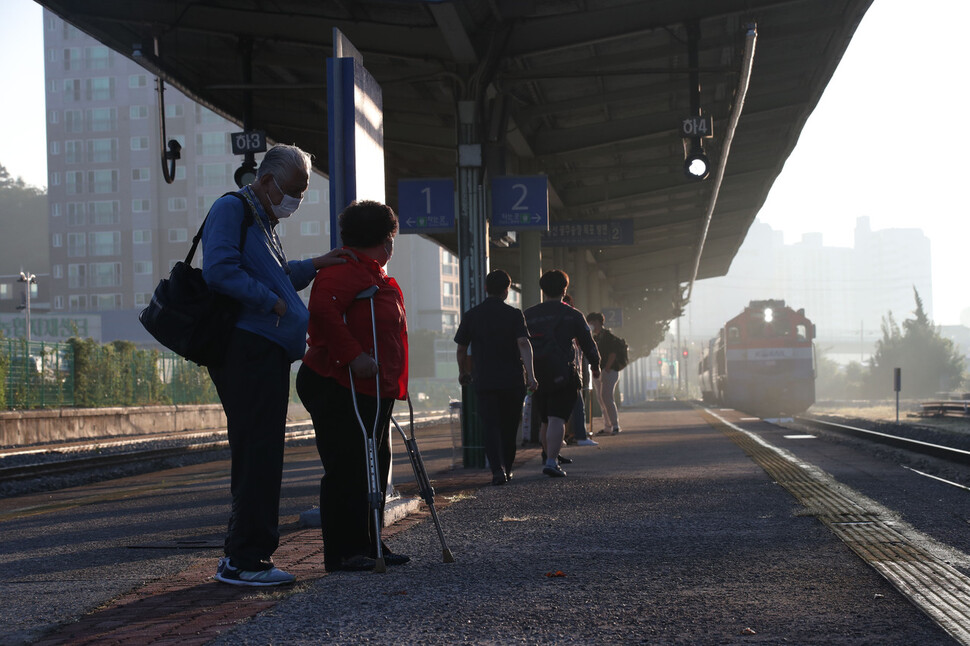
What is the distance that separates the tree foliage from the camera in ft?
266

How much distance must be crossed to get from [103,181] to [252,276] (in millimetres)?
103283

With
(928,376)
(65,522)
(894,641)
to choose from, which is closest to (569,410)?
(65,522)

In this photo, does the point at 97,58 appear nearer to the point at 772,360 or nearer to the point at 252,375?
the point at 772,360

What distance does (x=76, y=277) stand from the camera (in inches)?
4031

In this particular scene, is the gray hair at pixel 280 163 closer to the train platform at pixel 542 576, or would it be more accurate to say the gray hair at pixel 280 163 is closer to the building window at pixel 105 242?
the train platform at pixel 542 576

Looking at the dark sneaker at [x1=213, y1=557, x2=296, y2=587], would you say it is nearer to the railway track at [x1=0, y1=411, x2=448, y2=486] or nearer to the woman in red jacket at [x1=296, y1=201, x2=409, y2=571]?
the woman in red jacket at [x1=296, y1=201, x2=409, y2=571]

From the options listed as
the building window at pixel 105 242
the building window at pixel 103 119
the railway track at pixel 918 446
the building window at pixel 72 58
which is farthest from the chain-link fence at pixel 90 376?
the building window at pixel 72 58

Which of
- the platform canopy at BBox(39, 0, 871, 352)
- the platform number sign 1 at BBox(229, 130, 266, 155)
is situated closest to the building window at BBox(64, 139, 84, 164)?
the platform canopy at BBox(39, 0, 871, 352)

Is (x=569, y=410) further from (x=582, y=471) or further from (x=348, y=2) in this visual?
(x=348, y=2)

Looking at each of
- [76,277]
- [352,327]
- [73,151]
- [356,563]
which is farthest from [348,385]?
[73,151]

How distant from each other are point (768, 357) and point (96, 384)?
Result: 2115 cm

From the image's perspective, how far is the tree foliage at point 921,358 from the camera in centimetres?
8106

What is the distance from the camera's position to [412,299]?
115750 millimetres

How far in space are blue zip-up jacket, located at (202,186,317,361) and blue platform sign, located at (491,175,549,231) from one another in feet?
31.9
